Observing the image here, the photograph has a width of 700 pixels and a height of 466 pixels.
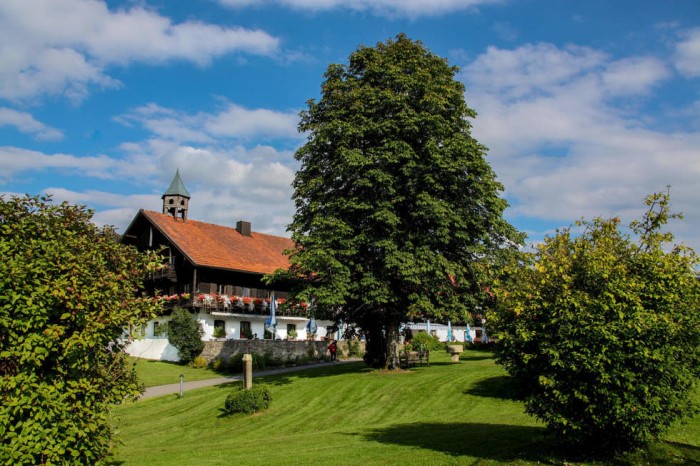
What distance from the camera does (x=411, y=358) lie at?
3077cm

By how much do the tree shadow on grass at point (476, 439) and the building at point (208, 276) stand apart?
82.0 ft

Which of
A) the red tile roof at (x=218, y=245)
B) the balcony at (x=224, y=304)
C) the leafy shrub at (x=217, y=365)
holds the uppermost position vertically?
the red tile roof at (x=218, y=245)

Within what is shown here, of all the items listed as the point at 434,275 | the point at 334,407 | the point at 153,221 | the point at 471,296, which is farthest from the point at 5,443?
the point at 153,221

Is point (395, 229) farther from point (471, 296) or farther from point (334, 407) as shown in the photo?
point (334, 407)

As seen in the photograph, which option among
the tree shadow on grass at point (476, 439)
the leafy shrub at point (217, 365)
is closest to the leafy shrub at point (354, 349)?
the leafy shrub at point (217, 365)

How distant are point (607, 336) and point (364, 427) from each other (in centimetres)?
956

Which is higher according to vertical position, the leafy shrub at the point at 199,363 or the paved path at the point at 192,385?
the leafy shrub at the point at 199,363

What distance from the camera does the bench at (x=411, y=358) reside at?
30.0 meters

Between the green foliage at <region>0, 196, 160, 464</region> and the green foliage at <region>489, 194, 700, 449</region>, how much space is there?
7.10m

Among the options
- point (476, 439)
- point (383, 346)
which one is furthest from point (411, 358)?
point (476, 439)

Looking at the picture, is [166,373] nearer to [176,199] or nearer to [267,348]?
[267,348]

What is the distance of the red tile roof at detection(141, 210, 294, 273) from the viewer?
42188 millimetres

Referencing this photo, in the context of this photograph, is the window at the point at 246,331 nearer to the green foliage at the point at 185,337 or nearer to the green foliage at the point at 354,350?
the green foliage at the point at 185,337

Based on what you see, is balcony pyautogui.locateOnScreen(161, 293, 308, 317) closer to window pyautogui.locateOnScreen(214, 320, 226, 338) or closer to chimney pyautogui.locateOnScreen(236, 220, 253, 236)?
window pyautogui.locateOnScreen(214, 320, 226, 338)
